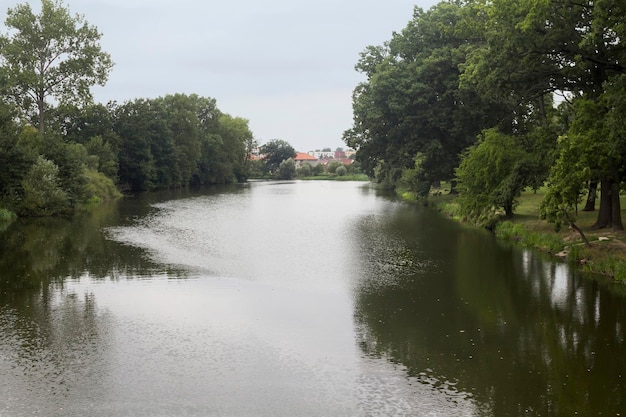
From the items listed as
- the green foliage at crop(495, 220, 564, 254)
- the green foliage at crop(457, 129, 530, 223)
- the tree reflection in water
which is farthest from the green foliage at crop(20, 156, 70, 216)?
the green foliage at crop(495, 220, 564, 254)

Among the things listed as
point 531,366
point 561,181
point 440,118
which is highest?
point 440,118

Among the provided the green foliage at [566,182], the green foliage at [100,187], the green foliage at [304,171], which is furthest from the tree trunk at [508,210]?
the green foliage at [304,171]

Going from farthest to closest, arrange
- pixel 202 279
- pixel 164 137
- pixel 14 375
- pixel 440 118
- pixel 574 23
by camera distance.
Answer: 1. pixel 164 137
2. pixel 440 118
3. pixel 574 23
4. pixel 202 279
5. pixel 14 375

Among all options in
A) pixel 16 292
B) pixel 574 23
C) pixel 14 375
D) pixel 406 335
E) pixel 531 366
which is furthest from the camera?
pixel 574 23

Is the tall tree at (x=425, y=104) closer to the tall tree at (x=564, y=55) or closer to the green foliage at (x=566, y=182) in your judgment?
the tall tree at (x=564, y=55)

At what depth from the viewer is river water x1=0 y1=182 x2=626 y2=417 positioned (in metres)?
10.9

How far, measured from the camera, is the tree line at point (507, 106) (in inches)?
906

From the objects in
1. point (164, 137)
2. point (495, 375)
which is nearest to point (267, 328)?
point (495, 375)

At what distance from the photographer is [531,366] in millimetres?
12805

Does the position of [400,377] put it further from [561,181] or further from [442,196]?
[442,196]

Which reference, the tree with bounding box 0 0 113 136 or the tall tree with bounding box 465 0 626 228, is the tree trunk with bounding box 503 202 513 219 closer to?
the tall tree with bounding box 465 0 626 228

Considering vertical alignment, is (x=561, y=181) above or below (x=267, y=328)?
above

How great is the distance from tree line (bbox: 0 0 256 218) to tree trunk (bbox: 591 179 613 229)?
36240 millimetres

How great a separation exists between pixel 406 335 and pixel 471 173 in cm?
2445
